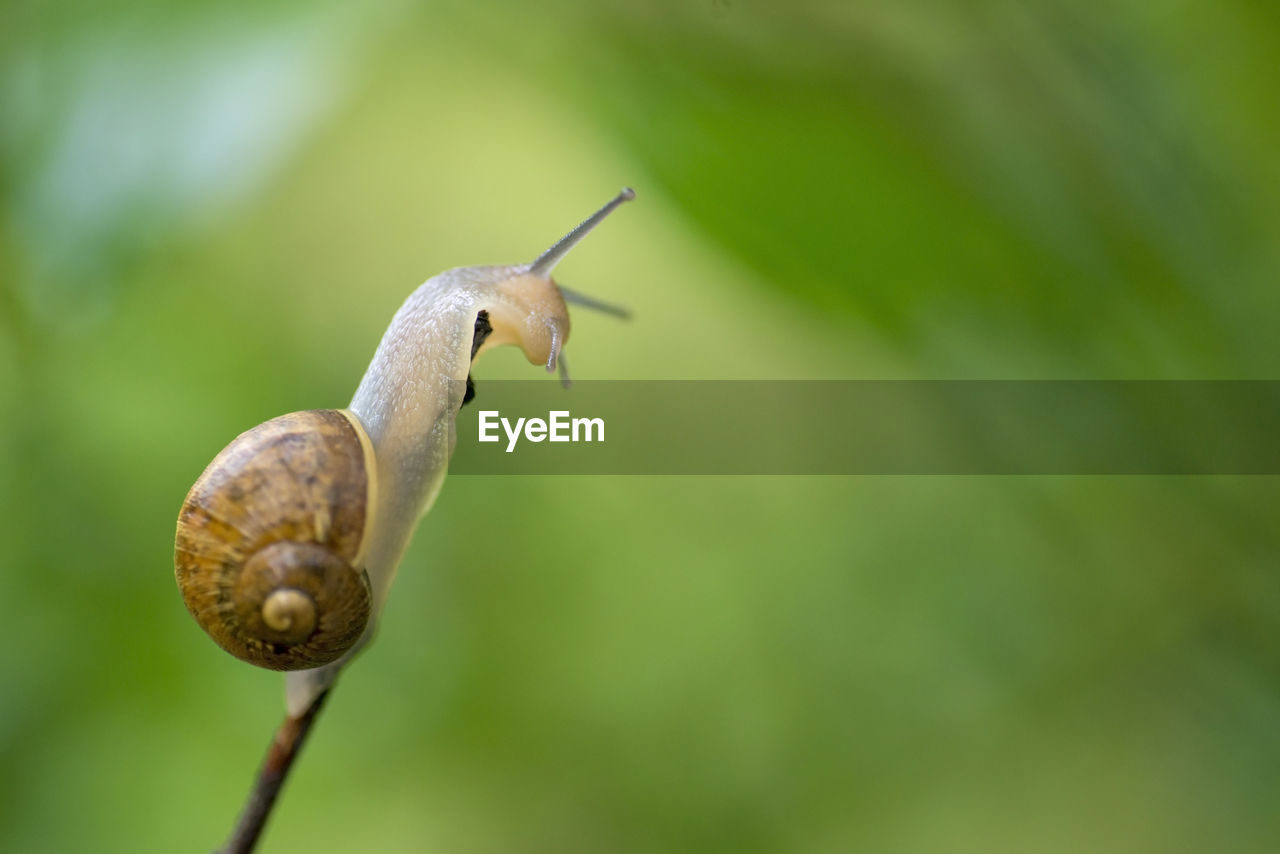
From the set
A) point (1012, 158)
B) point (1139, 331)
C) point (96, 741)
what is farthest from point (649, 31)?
point (96, 741)

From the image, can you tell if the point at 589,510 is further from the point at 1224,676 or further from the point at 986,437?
the point at 1224,676

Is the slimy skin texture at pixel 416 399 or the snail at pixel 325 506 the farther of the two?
the slimy skin texture at pixel 416 399

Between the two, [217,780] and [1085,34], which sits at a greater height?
[1085,34]

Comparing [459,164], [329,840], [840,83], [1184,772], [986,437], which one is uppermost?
[459,164]

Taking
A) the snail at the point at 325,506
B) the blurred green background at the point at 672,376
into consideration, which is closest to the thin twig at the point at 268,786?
the snail at the point at 325,506

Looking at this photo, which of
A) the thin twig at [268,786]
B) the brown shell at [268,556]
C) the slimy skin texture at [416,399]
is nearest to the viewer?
the thin twig at [268,786]

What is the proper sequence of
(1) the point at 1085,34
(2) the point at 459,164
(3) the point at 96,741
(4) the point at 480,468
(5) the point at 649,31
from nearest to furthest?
(1) the point at 1085,34 < (5) the point at 649,31 < (3) the point at 96,741 < (4) the point at 480,468 < (2) the point at 459,164

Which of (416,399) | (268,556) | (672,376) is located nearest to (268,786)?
(268,556)

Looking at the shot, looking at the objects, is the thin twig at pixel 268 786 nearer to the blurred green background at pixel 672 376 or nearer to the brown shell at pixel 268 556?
the brown shell at pixel 268 556

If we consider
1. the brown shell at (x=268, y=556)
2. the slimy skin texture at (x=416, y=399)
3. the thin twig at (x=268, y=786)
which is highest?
the slimy skin texture at (x=416, y=399)
